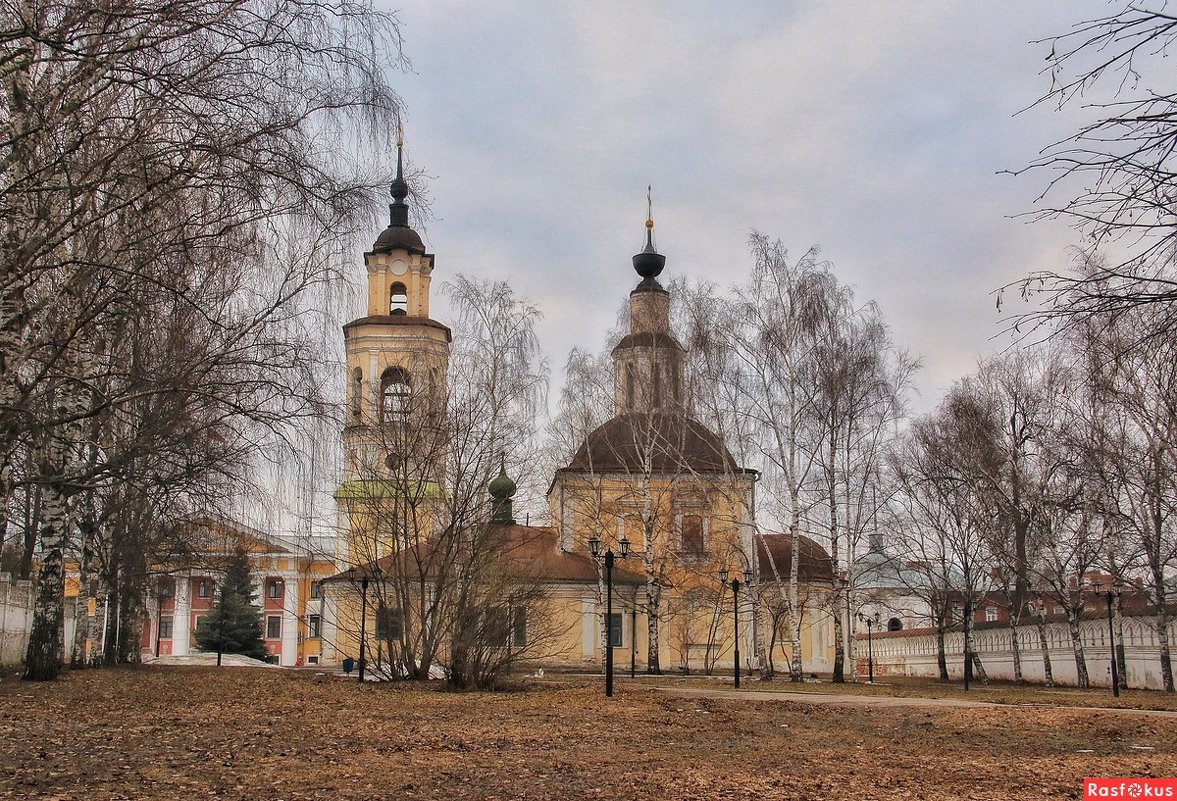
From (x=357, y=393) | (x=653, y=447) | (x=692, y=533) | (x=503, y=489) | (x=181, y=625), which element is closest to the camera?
(x=357, y=393)

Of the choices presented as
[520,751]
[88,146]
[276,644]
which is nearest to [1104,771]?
[520,751]

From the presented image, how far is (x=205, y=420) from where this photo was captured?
1316 centimetres

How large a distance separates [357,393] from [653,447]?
1162 centimetres

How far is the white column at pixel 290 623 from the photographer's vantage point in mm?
61438

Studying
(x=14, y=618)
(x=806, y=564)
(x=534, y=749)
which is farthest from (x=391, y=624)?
(x=806, y=564)

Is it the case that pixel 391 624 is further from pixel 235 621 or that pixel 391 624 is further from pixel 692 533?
pixel 235 621

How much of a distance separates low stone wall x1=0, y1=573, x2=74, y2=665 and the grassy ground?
6.54m

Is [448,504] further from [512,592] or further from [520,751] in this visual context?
[520,751]

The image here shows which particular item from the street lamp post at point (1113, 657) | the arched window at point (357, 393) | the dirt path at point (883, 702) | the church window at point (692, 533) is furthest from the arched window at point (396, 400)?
the church window at point (692, 533)

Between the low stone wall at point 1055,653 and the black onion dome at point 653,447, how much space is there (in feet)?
36.3

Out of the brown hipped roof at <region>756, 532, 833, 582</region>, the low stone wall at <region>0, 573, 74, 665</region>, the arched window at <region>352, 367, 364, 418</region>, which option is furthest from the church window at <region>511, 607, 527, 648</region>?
the brown hipped roof at <region>756, 532, 833, 582</region>

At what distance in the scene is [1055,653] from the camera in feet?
115

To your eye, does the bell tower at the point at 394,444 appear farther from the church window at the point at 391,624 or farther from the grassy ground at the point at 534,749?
the grassy ground at the point at 534,749

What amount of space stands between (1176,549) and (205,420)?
23.7 m
